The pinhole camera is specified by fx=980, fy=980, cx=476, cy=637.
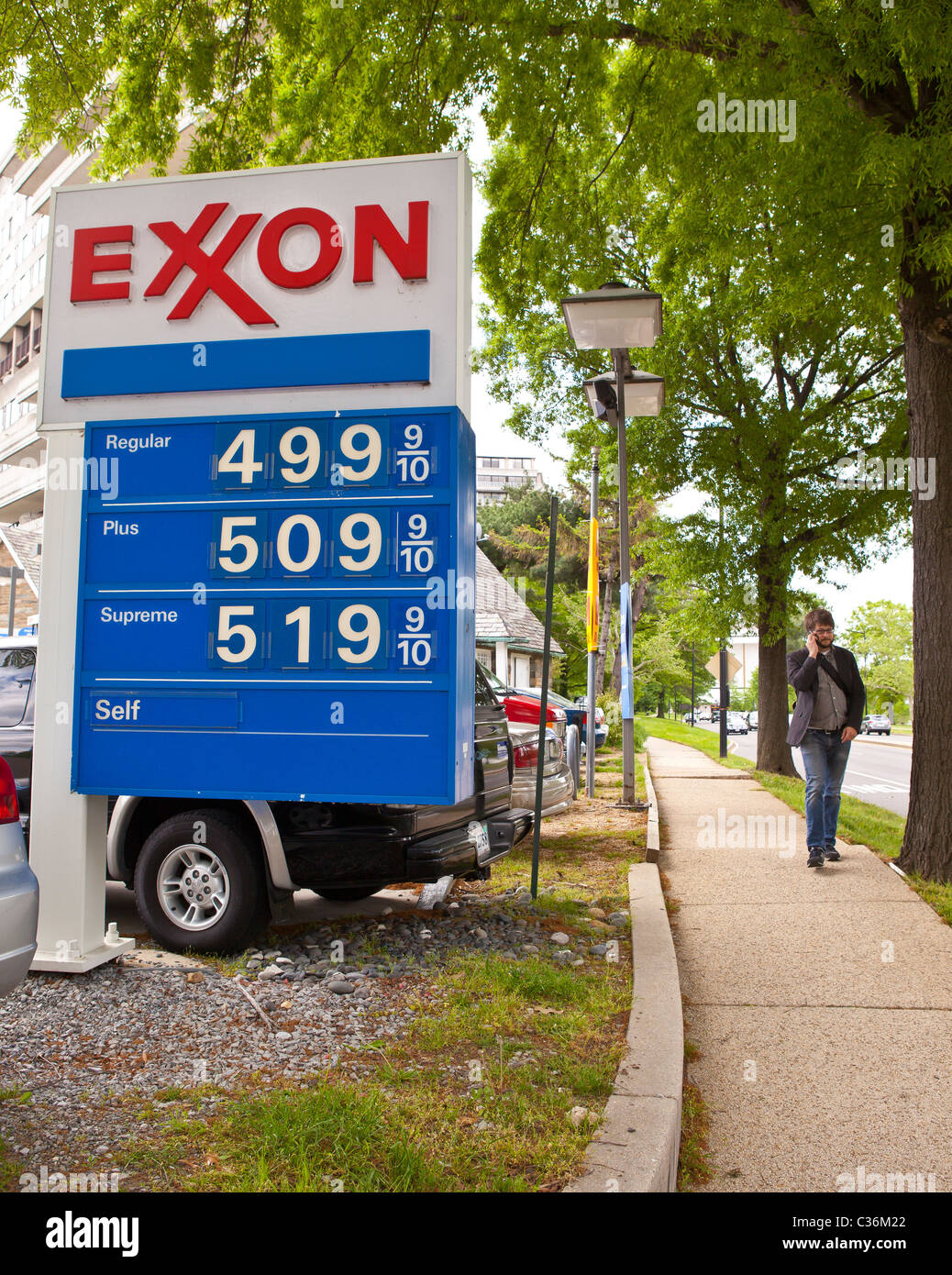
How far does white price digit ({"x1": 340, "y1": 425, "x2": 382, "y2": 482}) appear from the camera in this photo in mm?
4535

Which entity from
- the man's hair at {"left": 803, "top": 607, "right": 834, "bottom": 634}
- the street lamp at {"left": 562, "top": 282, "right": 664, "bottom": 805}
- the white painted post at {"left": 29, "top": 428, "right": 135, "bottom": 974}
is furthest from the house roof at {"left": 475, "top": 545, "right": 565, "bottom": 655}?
the white painted post at {"left": 29, "top": 428, "right": 135, "bottom": 974}

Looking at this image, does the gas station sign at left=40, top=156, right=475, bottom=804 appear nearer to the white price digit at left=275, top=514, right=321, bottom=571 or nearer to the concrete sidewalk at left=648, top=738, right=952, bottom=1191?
the white price digit at left=275, top=514, right=321, bottom=571

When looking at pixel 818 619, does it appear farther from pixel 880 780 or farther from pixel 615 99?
pixel 880 780

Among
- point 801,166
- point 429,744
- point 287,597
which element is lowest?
point 429,744

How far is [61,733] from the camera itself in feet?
15.8

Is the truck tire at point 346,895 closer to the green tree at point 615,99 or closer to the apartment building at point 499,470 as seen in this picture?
the green tree at point 615,99

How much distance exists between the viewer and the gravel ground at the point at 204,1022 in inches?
122

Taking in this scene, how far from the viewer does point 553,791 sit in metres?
8.80

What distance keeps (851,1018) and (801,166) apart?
6.16 m

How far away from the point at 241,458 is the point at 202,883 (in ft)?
7.06

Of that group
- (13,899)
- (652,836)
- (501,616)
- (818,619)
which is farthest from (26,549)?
(13,899)

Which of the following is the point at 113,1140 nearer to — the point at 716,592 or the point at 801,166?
the point at 801,166
